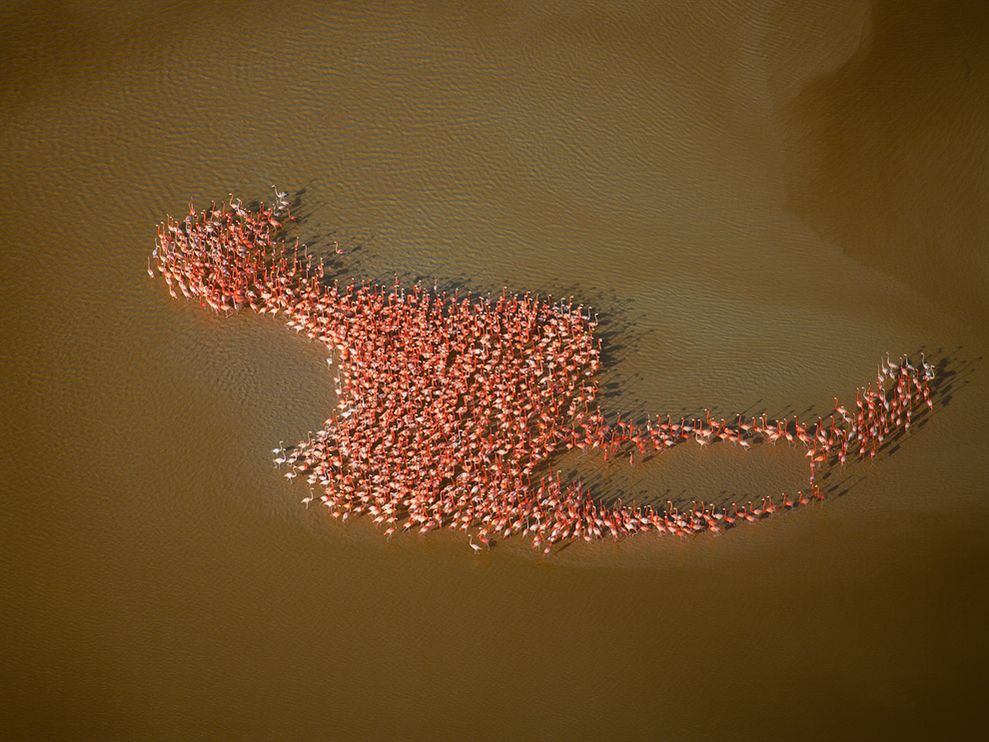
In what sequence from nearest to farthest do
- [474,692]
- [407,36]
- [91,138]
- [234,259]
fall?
[474,692]
[234,259]
[91,138]
[407,36]

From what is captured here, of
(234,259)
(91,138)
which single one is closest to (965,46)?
(234,259)

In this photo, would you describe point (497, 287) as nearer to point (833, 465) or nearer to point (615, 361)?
point (615, 361)

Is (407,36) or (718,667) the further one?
(407,36)

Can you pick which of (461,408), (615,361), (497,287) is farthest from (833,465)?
(497,287)

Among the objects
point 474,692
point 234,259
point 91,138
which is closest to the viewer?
point 474,692

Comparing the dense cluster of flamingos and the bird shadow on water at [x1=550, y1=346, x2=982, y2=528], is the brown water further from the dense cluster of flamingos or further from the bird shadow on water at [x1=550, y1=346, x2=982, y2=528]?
the dense cluster of flamingos

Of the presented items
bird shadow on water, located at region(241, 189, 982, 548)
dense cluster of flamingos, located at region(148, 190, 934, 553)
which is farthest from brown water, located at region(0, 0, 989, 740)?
dense cluster of flamingos, located at region(148, 190, 934, 553)

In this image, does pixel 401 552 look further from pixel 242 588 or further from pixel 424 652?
pixel 242 588
